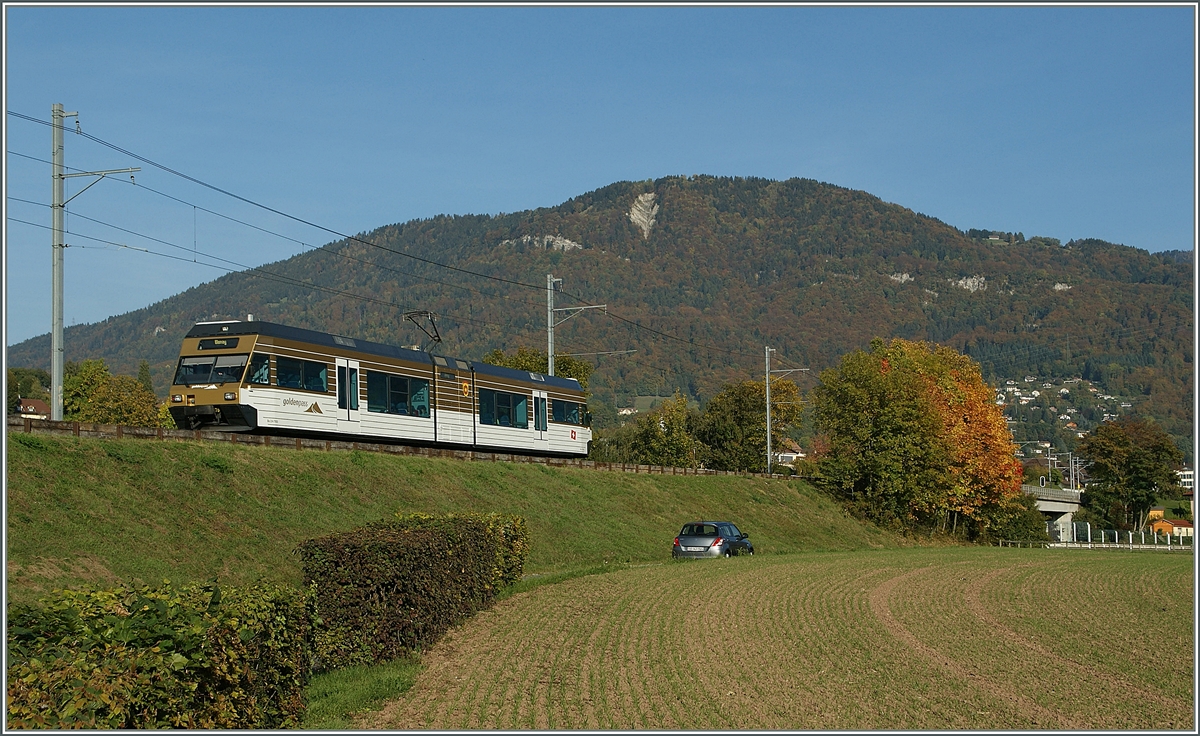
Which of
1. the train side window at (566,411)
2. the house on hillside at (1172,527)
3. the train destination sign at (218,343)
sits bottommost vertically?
the house on hillside at (1172,527)

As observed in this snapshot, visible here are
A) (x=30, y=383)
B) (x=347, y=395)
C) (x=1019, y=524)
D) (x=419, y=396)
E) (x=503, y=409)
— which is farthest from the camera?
(x=30, y=383)

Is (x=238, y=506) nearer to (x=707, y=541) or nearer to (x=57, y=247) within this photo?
(x=57, y=247)

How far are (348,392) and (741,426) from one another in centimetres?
6392

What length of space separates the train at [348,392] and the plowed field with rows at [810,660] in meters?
10.1

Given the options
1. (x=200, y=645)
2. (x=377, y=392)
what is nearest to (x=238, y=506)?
(x=377, y=392)

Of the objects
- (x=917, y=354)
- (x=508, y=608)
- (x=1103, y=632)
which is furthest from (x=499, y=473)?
(x=917, y=354)

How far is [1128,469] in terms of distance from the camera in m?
95.8

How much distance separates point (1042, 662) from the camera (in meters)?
13.4

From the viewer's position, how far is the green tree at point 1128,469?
94625mm

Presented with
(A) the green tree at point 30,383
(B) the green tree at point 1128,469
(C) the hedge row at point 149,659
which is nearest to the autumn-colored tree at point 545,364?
(B) the green tree at point 1128,469

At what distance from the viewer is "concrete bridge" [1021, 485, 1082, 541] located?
91.2 meters

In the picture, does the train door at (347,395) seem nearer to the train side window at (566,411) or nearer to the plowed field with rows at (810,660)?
the plowed field with rows at (810,660)

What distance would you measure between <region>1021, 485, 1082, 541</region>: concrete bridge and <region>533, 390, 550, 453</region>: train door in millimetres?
60169

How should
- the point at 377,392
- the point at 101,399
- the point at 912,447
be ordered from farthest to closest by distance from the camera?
the point at 101,399
the point at 912,447
the point at 377,392
